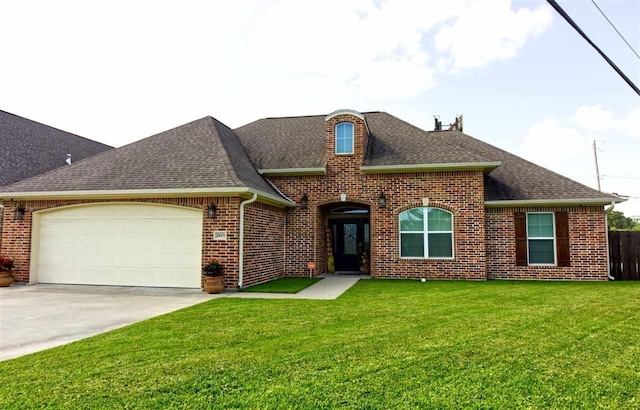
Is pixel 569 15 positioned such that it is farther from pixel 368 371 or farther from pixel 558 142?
pixel 558 142

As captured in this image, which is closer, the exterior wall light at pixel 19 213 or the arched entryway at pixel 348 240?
the exterior wall light at pixel 19 213

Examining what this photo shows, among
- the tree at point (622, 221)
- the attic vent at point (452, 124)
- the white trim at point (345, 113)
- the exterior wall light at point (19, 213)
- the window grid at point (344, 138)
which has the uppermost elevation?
the attic vent at point (452, 124)

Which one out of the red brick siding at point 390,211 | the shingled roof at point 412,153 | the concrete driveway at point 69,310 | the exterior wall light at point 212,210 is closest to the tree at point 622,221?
the shingled roof at point 412,153

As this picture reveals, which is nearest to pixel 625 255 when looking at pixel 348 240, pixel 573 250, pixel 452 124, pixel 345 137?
pixel 573 250

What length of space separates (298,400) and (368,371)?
942 millimetres

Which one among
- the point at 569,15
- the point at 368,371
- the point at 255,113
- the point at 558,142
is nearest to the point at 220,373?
the point at 368,371

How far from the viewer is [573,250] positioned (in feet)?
41.0

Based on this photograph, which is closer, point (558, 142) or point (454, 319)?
point (454, 319)

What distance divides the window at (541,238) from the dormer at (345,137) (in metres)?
5.87

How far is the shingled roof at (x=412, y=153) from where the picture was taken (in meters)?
12.7

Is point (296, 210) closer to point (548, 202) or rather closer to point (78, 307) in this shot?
point (78, 307)

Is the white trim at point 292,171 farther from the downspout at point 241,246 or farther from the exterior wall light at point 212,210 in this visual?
the exterior wall light at point 212,210

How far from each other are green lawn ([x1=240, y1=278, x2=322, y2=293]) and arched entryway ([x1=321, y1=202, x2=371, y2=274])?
3.00 metres

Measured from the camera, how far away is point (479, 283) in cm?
1155
